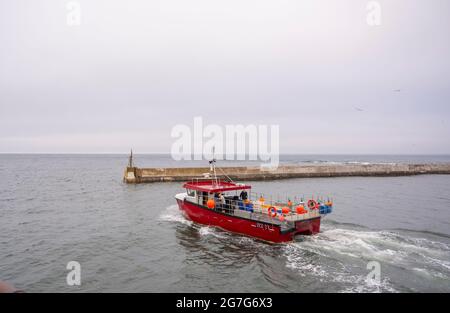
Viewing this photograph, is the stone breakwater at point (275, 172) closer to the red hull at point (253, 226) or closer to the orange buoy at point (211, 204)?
the red hull at point (253, 226)

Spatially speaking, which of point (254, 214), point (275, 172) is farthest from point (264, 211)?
point (275, 172)

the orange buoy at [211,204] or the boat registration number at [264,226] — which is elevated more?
the orange buoy at [211,204]

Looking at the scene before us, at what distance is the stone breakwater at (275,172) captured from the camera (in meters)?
Result: 51.1

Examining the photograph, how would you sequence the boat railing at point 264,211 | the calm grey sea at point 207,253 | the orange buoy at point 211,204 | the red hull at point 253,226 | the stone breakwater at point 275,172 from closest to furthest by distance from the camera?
the calm grey sea at point 207,253 < the red hull at point 253,226 < the boat railing at point 264,211 < the orange buoy at point 211,204 < the stone breakwater at point 275,172

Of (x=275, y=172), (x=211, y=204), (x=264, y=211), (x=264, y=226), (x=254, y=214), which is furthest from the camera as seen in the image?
(x=275, y=172)

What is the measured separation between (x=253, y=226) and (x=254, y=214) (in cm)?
130


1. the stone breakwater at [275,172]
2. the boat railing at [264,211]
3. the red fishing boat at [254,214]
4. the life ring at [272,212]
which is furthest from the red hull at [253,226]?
the stone breakwater at [275,172]

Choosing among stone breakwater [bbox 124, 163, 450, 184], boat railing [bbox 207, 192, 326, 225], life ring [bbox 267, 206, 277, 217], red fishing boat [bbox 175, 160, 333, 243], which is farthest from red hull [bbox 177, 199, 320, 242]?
stone breakwater [bbox 124, 163, 450, 184]

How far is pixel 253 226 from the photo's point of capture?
A: 18.5 meters

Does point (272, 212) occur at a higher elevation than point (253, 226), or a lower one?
higher

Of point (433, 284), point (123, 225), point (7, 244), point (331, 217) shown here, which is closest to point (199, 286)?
point (433, 284)

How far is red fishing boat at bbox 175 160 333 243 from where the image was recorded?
17.9 m

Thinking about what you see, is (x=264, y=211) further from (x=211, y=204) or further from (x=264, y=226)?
(x=211, y=204)
